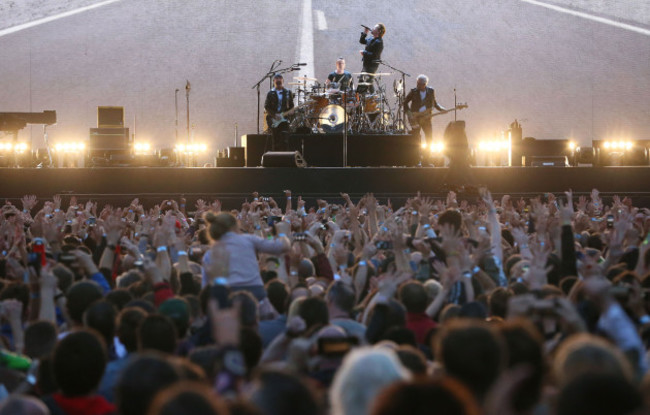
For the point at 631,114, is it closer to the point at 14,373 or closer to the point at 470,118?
the point at 470,118

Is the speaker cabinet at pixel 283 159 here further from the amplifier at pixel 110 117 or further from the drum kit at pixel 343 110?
the amplifier at pixel 110 117

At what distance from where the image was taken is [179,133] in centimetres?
1961

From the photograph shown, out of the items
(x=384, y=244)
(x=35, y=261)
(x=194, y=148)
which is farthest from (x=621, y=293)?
(x=194, y=148)

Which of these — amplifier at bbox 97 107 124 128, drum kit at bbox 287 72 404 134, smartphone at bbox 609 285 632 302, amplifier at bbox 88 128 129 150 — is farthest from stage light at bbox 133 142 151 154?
smartphone at bbox 609 285 632 302

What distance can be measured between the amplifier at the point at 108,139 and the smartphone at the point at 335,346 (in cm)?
1370

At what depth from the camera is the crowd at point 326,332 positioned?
68.1 inches

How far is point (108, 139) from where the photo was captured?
15.5 m

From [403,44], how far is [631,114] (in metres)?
5.47

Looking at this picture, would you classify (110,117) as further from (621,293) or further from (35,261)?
(621,293)

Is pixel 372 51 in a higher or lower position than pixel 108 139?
higher

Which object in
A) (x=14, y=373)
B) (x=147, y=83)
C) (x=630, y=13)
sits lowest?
(x=14, y=373)

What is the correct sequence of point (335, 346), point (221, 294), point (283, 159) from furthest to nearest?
point (283, 159) → point (221, 294) → point (335, 346)

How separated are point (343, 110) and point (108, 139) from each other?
4.79 m

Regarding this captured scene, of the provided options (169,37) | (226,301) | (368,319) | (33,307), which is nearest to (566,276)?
(368,319)
